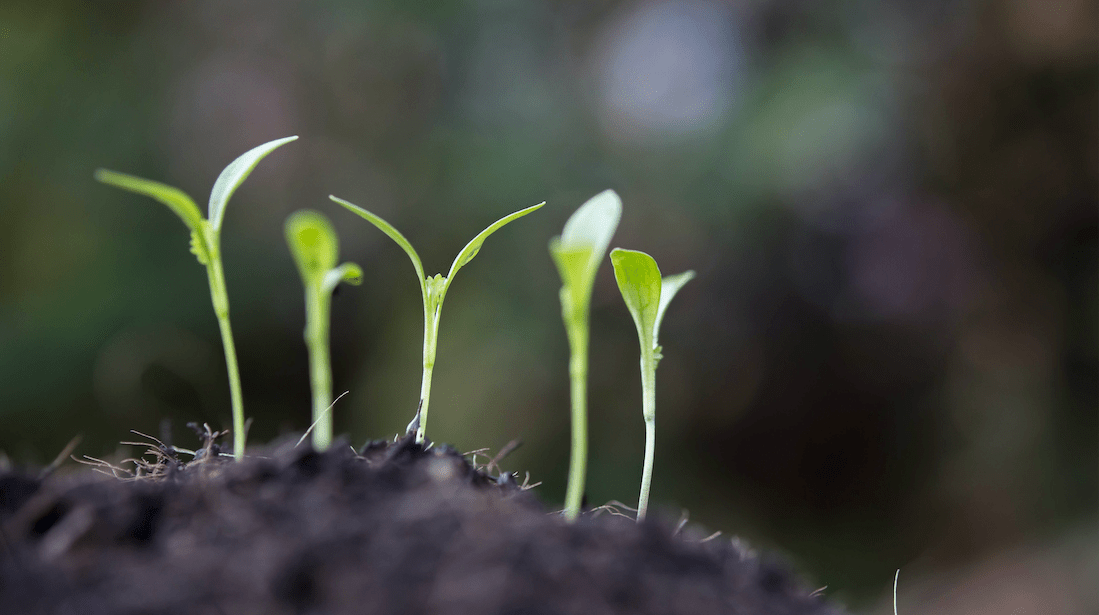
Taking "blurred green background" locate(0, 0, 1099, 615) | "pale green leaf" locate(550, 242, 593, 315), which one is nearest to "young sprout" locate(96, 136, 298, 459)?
"pale green leaf" locate(550, 242, 593, 315)

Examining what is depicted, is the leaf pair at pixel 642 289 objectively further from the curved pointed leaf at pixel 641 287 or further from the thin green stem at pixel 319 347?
the thin green stem at pixel 319 347

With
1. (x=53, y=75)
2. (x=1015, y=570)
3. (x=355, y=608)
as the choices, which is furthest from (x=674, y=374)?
(x=53, y=75)

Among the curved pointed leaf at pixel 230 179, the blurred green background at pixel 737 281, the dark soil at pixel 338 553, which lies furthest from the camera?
the blurred green background at pixel 737 281

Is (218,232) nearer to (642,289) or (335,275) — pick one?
(335,275)

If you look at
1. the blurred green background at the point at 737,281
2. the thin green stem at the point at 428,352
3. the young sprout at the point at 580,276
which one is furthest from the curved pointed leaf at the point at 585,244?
the blurred green background at the point at 737,281

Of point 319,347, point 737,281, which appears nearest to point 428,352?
Answer: point 319,347

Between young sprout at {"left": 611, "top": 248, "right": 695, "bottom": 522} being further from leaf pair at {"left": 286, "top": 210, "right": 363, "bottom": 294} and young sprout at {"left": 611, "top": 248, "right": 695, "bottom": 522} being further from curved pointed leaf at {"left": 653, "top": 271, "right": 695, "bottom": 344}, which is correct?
leaf pair at {"left": 286, "top": 210, "right": 363, "bottom": 294}
